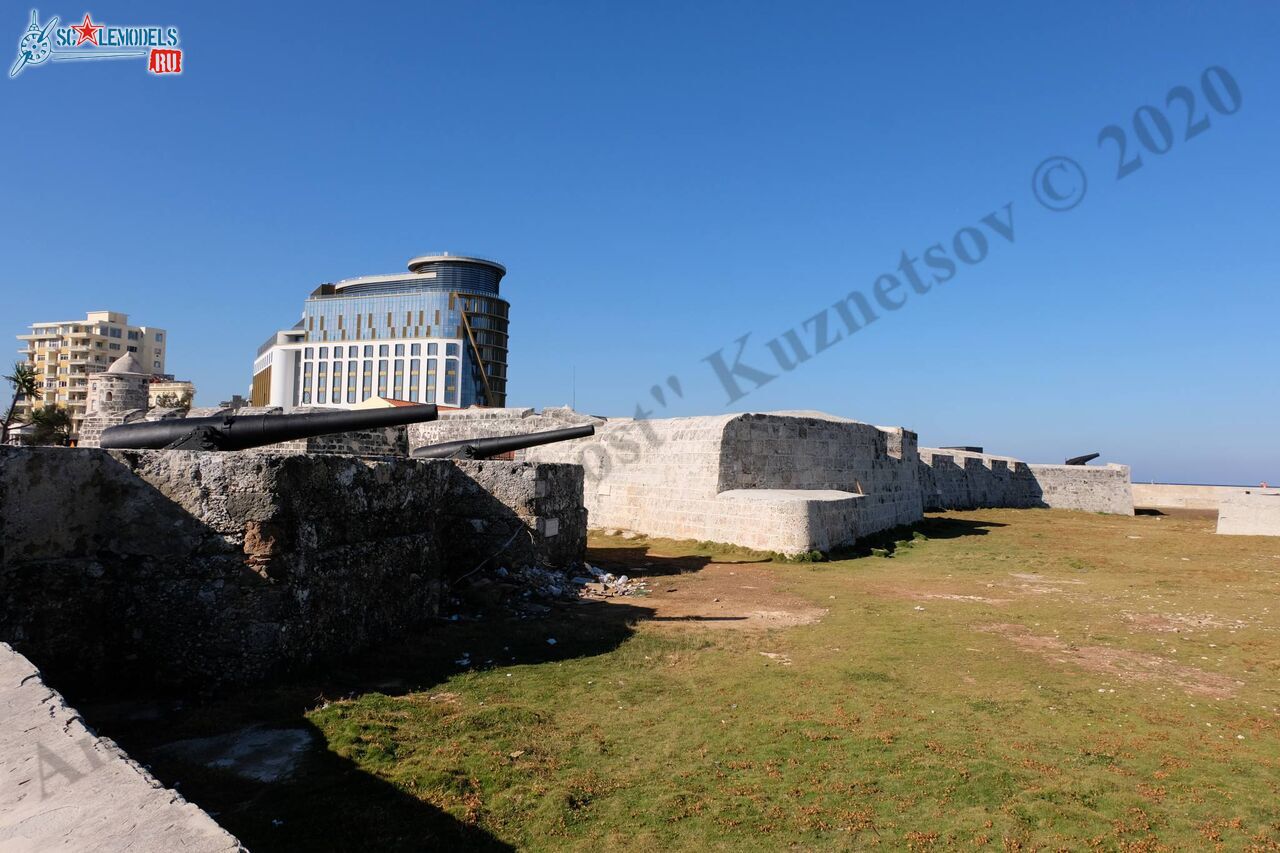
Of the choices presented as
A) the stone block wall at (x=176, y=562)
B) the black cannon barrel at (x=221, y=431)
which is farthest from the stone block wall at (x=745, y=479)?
the stone block wall at (x=176, y=562)

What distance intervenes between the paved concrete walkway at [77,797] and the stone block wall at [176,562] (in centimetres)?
199

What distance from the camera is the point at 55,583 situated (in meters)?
3.87

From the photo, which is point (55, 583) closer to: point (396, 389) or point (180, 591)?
point (180, 591)

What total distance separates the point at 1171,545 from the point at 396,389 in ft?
249

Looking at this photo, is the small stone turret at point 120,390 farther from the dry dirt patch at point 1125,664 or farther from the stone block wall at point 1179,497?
the stone block wall at point 1179,497

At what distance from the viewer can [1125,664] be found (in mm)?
5406

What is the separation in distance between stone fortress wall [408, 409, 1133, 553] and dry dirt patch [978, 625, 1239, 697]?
17.0ft

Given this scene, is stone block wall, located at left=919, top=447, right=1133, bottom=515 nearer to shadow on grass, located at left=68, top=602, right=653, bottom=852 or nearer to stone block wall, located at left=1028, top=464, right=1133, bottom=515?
stone block wall, located at left=1028, top=464, right=1133, bottom=515

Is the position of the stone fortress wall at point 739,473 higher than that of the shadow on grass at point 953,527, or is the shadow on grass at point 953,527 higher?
the stone fortress wall at point 739,473

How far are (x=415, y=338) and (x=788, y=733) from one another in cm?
8086

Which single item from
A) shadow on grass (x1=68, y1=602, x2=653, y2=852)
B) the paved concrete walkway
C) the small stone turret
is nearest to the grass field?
shadow on grass (x1=68, y1=602, x2=653, y2=852)

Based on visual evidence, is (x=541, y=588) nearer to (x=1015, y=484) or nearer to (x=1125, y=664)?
(x=1125, y=664)

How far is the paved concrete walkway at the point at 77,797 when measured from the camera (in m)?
1.46

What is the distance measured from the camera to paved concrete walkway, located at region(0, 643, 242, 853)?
1463 millimetres
